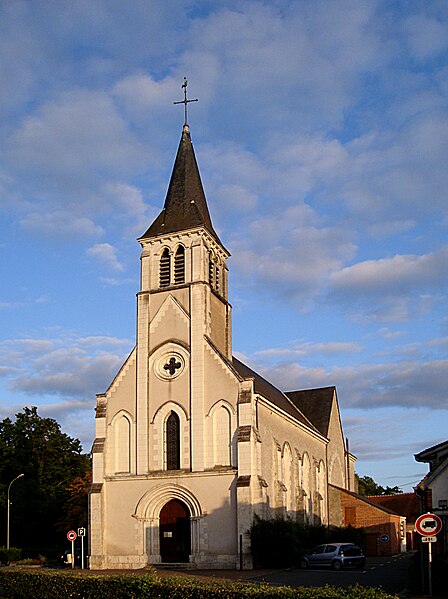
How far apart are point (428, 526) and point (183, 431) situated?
1853 cm

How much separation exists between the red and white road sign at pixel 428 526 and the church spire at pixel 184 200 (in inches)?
905

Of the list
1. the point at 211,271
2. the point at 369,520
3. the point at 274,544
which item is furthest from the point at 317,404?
the point at 274,544

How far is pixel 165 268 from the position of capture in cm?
3906

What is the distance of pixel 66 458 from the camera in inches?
2625

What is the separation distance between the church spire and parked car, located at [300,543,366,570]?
1727 cm

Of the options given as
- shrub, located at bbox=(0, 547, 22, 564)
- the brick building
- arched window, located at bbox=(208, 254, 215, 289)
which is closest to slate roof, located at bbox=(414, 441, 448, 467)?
arched window, located at bbox=(208, 254, 215, 289)

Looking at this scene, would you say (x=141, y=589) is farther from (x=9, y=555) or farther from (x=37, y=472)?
(x=37, y=472)

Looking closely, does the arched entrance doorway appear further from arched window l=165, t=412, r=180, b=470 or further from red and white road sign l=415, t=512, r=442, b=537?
red and white road sign l=415, t=512, r=442, b=537

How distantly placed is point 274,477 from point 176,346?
8.81 metres

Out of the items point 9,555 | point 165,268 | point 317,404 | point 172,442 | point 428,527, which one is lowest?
point 9,555

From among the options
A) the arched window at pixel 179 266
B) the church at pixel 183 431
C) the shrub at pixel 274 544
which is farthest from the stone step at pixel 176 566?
the arched window at pixel 179 266

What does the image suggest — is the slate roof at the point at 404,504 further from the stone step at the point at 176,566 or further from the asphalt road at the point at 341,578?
the stone step at the point at 176,566

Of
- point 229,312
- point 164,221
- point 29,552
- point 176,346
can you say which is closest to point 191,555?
point 176,346

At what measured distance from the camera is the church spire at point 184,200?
1554 inches
